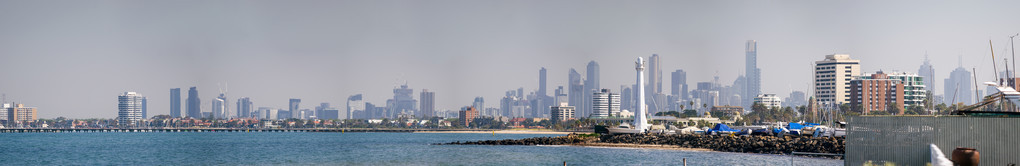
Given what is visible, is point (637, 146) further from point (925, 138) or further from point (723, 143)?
point (925, 138)

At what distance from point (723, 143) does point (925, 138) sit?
49800mm

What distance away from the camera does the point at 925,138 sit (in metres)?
38.1

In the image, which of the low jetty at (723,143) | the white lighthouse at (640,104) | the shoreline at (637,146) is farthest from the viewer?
the white lighthouse at (640,104)

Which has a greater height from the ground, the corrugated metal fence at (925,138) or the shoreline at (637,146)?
the corrugated metal fence at (925,138)

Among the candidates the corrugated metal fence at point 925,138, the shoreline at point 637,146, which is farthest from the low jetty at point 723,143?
the corrugated metal fence at point 925,138

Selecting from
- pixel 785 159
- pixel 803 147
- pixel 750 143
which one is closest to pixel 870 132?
pixel 785 159

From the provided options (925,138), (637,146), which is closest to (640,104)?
(637,146)

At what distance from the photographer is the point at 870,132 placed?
3969 centimetres

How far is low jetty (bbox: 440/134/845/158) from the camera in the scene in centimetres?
7538

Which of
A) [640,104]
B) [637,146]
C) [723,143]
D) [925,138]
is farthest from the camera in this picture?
[640,104]

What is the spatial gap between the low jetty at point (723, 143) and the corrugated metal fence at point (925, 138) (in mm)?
30670

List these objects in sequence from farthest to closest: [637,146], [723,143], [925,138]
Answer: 1. [637,146]
2. [723,143]
3. [925,138]

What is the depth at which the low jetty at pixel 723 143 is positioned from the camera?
75.4m

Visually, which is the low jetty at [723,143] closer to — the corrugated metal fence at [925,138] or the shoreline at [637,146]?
the shoreline at [637,146]
